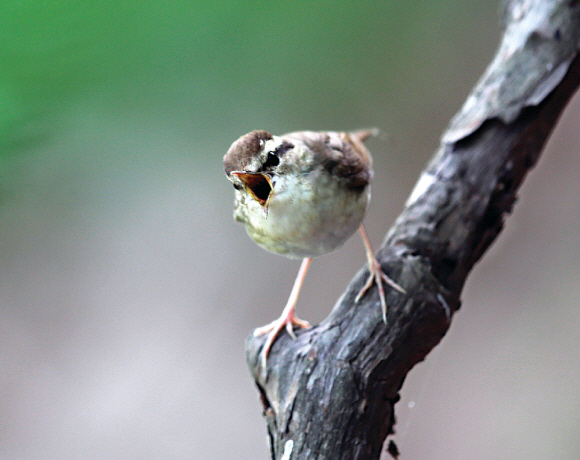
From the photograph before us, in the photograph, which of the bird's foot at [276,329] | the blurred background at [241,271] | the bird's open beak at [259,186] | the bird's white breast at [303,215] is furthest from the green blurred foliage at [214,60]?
the bird's foot at [276,329]

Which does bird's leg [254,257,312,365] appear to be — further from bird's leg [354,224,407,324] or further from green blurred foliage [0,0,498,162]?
green blurred foliage [0,0,498,162]

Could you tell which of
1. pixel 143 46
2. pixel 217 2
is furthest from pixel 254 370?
pixel 217 2

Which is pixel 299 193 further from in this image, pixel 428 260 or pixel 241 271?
pixel 241 271

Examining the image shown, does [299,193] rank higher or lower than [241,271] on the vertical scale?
lower

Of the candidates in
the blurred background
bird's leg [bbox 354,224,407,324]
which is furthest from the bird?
the blurred background

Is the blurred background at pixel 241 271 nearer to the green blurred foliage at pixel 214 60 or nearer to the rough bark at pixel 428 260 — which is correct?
the green blurred foliage at pixel 214 60

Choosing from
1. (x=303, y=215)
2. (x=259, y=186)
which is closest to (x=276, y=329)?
(x=303, y=215)

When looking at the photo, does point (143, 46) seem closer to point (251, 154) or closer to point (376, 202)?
point (251, 154)
